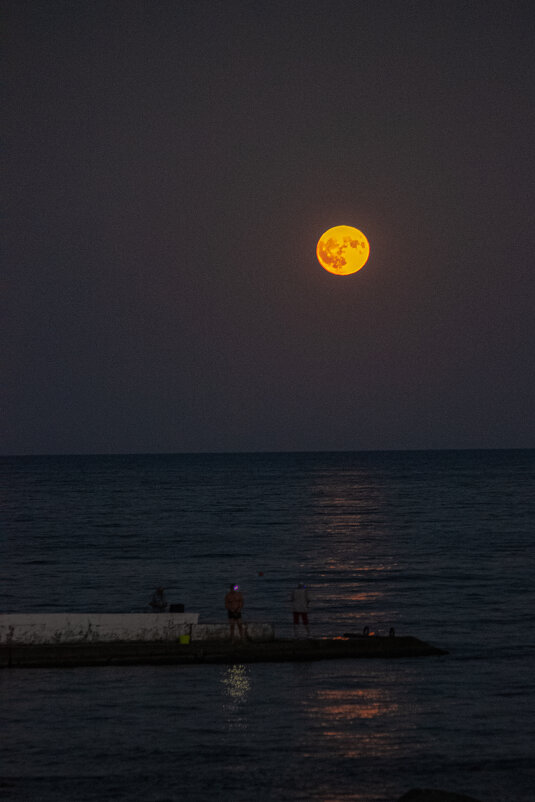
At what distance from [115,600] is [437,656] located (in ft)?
58.6

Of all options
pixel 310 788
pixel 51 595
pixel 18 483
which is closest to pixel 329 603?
pixel 51 595

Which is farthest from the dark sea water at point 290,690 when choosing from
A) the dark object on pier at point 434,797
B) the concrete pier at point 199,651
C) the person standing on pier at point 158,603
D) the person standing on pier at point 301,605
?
the person standing on pier at point 158,603

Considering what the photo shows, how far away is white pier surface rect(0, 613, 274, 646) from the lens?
28.7m

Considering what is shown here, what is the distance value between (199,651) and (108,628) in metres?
2.87

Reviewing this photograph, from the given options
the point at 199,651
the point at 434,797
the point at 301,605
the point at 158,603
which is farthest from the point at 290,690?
the point at 434,797

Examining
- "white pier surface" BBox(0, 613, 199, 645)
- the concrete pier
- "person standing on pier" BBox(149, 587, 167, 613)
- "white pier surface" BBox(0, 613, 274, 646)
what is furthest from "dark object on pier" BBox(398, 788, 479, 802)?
"person standing on pier" BBox(149, 587, 167, 613)

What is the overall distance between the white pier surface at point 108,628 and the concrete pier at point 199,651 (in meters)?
0.24

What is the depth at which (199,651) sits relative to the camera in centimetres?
2847

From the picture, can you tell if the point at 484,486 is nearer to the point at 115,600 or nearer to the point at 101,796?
the point at 115,600

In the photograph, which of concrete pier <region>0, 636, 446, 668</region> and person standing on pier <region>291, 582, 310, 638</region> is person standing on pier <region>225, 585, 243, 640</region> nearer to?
concrete pier <region>0, 636, 446, 668</region>

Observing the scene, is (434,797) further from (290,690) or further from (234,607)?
(234,607)

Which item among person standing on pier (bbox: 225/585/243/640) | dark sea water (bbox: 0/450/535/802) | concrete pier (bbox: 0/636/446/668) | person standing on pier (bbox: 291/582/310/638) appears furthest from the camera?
person standing on pier (bbox: 291/582/310/638)

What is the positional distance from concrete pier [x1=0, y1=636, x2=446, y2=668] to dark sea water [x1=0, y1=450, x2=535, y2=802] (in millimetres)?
487

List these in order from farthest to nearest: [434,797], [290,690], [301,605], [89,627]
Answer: [301,605] → [89,627] → [290,690] → [434,797]
